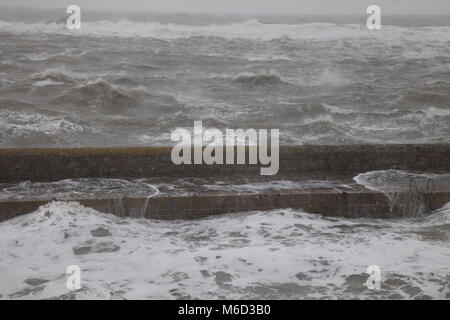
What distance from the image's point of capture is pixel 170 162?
22.0 ft

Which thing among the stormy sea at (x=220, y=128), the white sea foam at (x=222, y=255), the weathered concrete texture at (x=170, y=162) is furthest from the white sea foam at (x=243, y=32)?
the white sea foam at (x=222, y=255)

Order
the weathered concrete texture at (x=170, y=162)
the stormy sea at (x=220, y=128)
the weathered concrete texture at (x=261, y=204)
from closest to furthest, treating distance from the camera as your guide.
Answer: the stormy sea at (x=220, y=128)
the weathered concrete texture at (x=261, y=204)
the weathered concrete texture at (x=170, y=162)

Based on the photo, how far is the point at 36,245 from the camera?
5035 mm

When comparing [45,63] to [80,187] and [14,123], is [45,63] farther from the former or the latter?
[80,187]

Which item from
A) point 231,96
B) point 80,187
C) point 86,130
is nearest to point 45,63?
point 231,96

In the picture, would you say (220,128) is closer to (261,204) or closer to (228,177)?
(228,177)

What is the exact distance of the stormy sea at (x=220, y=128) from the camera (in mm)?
4453

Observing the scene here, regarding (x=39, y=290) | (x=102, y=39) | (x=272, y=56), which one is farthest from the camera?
(x=102, y=39)

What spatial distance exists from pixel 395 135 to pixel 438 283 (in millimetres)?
6671

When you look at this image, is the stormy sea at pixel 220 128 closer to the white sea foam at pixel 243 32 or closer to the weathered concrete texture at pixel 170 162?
the weathered concrete texture at pixel 170 162

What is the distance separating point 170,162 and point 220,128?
13.7ft

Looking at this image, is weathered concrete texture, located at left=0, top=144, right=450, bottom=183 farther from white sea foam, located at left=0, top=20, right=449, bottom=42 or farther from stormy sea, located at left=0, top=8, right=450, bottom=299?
white sea foam, located at left=0, top=20, right=449, bottom=42

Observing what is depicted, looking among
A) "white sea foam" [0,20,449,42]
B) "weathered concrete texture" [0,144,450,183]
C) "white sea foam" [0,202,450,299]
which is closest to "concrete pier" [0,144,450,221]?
"weathered concrete texture" [0,144,450,183]

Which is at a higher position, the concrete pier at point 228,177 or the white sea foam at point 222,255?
the concrete pier at point 228,177
